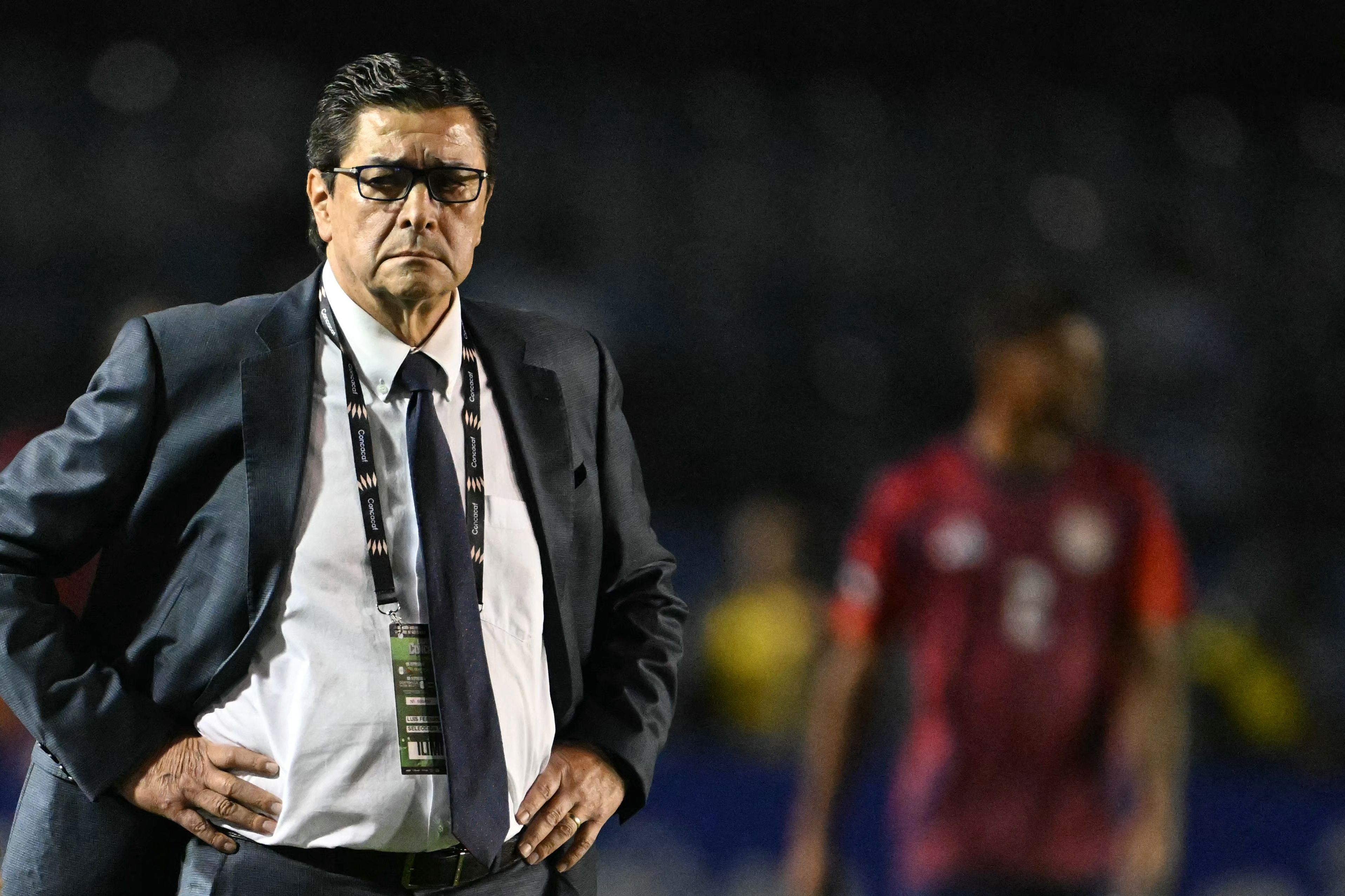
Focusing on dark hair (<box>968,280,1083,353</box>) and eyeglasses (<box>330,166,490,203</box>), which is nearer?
eyeglasses (<box>330,166,490,203</box>)

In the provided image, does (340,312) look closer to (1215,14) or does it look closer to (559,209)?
(559,209)

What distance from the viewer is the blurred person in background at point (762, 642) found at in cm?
501

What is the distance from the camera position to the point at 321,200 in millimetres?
1675

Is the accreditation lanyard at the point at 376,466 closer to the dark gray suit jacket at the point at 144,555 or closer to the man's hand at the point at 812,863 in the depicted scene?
the dark gray suit jacket at the point at 144,555

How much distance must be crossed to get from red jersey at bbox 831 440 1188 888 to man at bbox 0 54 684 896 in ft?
6.41

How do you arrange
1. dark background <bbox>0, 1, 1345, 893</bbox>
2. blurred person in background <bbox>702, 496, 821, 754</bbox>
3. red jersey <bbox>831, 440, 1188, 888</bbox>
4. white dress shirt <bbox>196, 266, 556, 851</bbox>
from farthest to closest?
dark background <bbox>0, 1, 1345, 893</bbox> < blurred person in background <bbox>702, 496, 821, 754</bbox> < red jersey <bbox>831, 440, 1188, 888</bbox> < white dress shirt <bbox>196, 266, 556, 851</bbox>

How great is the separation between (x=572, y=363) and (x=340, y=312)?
29cm

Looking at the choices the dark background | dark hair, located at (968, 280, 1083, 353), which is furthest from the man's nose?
the dark background

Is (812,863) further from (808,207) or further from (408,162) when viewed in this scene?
(808,207)

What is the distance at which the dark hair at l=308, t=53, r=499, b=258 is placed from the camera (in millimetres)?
1598

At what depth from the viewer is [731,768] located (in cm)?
466

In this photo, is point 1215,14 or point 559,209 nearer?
point 559,209

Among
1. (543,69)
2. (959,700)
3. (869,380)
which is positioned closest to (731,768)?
(959,700)

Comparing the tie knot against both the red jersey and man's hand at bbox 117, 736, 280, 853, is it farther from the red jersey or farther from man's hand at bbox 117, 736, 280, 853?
the red jersey
